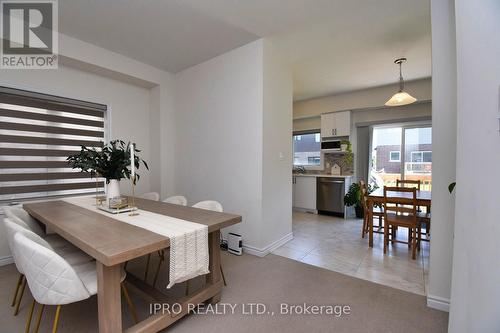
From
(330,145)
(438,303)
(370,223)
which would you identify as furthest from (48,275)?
(330,145)

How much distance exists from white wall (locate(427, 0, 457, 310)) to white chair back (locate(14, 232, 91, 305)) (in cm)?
258

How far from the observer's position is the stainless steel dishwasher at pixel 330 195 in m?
4.82

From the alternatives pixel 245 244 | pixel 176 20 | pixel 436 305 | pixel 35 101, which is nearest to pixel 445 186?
pixel 436 305

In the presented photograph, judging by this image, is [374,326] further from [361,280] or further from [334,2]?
[334,2]

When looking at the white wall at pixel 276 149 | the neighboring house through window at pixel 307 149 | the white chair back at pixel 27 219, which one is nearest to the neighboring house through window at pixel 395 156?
the neighboring house through window at pixel 307 149

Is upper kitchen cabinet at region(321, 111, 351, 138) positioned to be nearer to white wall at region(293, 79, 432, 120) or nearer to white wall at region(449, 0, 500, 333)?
white wall at region(293, 79, 432, 120)

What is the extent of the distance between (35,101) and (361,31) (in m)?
4.21

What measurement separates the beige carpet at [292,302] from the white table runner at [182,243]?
0.51m

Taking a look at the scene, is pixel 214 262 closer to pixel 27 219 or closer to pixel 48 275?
pixel 48 275

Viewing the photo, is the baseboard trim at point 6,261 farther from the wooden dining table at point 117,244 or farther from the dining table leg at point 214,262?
the dining table leg at point 214,262

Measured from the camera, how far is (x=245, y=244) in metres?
2.98

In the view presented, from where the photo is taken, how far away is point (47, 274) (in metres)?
1.15

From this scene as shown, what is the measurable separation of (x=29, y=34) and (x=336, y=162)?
18.5ft

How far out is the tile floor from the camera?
230cm
